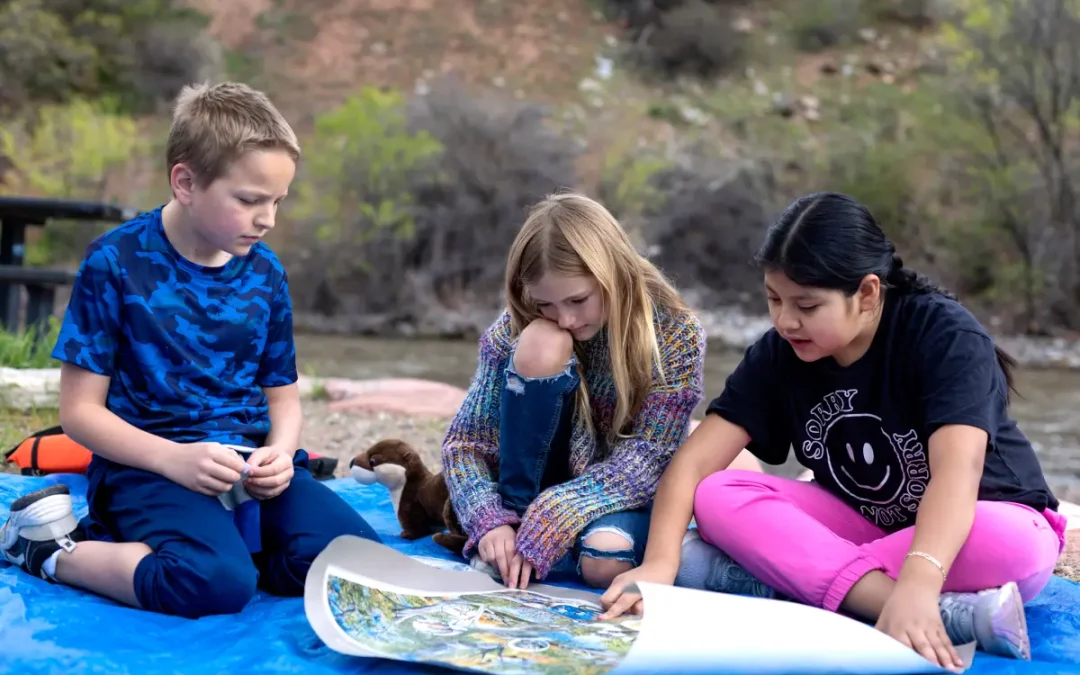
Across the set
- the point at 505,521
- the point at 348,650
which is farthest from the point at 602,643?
the point at 505,521

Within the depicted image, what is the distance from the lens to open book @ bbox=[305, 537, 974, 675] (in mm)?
1343

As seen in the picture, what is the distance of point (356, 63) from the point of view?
16000 millimetres

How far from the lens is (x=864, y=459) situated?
179cm

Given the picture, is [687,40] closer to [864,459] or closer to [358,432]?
[358,432]

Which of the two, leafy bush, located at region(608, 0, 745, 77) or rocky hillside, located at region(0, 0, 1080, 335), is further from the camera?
leafy bush, located at region(608, 0, 745, 77)

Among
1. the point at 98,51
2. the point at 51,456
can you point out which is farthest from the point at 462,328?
the point at 98,51

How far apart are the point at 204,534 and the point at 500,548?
50 centimetres

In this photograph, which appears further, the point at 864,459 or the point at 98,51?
the point at 98,51

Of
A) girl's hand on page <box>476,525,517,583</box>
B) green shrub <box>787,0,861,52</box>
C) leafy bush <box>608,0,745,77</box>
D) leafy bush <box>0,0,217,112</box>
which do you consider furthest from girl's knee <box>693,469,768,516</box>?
green shrub <box>787,0,861,52</box>

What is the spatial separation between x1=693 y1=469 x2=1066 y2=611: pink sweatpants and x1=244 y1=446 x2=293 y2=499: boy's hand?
0.72 metres

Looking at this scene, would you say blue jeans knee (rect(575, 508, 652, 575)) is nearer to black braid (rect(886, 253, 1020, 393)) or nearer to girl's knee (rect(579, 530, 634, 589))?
girl's knee (rect(579, 530, 634, 589))

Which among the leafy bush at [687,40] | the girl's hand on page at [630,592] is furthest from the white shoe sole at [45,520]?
the leafy bush at [687,40]

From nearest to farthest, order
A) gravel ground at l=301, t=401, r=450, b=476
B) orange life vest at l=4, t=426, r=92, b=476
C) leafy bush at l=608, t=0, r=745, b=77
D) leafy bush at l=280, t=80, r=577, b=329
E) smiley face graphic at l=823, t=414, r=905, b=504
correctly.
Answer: smiley face graphic at l=823, t=414, r=905, b=504 → orange life vest at l=4, t=426, r=92, b=476 → gravel ground at l=301, t=401, r=450, b=476 → leafy bush at l=280, t=80, r=577, b=329 → leafy bush at l=608, t=0, r=745, b=77

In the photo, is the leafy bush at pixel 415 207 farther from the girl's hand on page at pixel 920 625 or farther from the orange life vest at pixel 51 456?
the girl's hand on page at pixel 920 625
